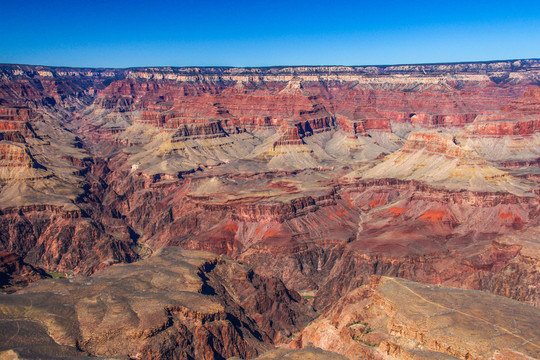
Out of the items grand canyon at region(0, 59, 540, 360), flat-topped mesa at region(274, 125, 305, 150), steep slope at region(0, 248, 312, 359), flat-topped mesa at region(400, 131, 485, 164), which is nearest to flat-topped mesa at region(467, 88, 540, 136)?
grand canyon at region(0, 59, 540, 360)

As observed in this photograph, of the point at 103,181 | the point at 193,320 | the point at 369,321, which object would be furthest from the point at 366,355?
the point at 103,181

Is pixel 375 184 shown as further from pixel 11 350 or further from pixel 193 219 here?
pixel 11 350

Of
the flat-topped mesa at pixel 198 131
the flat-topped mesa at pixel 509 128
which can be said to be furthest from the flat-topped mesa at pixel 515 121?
the flat-topped mesa at pixel 198 131

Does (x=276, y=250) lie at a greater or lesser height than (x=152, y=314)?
lesser

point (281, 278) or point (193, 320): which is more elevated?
point (193, 320)

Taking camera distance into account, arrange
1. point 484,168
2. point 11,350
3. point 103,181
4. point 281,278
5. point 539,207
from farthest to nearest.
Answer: point 103,181, point 484,168, point 539,207, point 281,278, point 11,350

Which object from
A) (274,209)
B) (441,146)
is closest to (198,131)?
(274,209)

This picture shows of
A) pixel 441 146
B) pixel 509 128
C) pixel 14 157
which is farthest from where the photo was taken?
pixel 509 128

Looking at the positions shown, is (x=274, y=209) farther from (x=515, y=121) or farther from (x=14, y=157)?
(x=515, y=121)

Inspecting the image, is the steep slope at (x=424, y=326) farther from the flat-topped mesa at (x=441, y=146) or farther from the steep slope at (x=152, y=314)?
the flat-topped mesa at (x=441, y=146)
